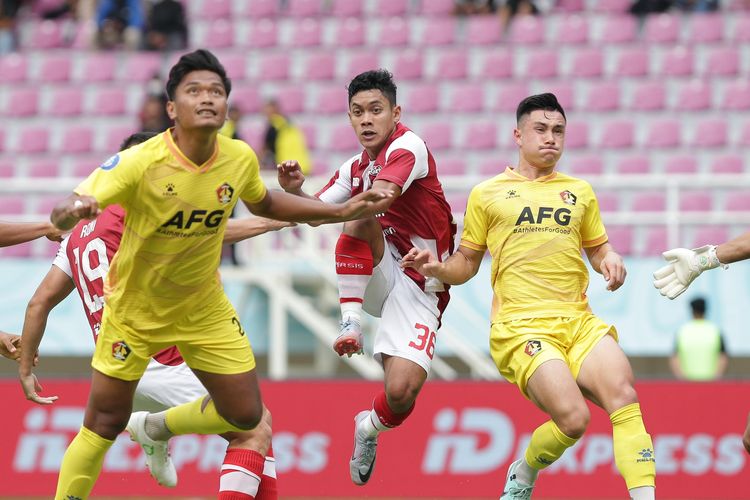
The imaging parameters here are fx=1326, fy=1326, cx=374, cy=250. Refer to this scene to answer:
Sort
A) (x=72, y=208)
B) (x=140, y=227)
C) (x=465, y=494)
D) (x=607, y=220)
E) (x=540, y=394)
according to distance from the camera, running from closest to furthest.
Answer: (x=72, y=208)
(x=140, y=227)
(x=540, y=394)
(x=465, y=494)
(x=607, y=220)

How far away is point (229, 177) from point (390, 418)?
93.6 inches

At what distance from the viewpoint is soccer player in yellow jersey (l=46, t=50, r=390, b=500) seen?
22.0 ft

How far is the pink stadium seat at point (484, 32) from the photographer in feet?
59.4

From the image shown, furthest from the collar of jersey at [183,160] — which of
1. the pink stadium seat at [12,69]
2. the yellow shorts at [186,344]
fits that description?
the pink stadium seat at [12,69]

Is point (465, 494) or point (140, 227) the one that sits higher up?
point (140, 227)

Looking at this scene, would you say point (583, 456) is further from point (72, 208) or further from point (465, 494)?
point (72, 208)

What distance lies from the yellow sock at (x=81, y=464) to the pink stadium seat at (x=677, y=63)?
12.0m

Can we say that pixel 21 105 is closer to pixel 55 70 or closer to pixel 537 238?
pixel 55 70

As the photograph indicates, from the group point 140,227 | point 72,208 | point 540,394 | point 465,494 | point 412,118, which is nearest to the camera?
point 72,208

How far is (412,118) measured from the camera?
57.0ft

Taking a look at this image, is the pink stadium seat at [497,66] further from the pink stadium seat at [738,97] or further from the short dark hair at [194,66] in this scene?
the short dark hair at [194,66]

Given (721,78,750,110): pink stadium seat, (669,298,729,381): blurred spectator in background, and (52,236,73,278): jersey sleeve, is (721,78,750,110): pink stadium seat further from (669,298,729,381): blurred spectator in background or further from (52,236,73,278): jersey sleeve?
(52,236,73,278): jersey sleeve

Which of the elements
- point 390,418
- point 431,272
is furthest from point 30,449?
point 431,272

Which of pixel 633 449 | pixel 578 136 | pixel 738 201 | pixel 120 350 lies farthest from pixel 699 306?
pixel 120 350
